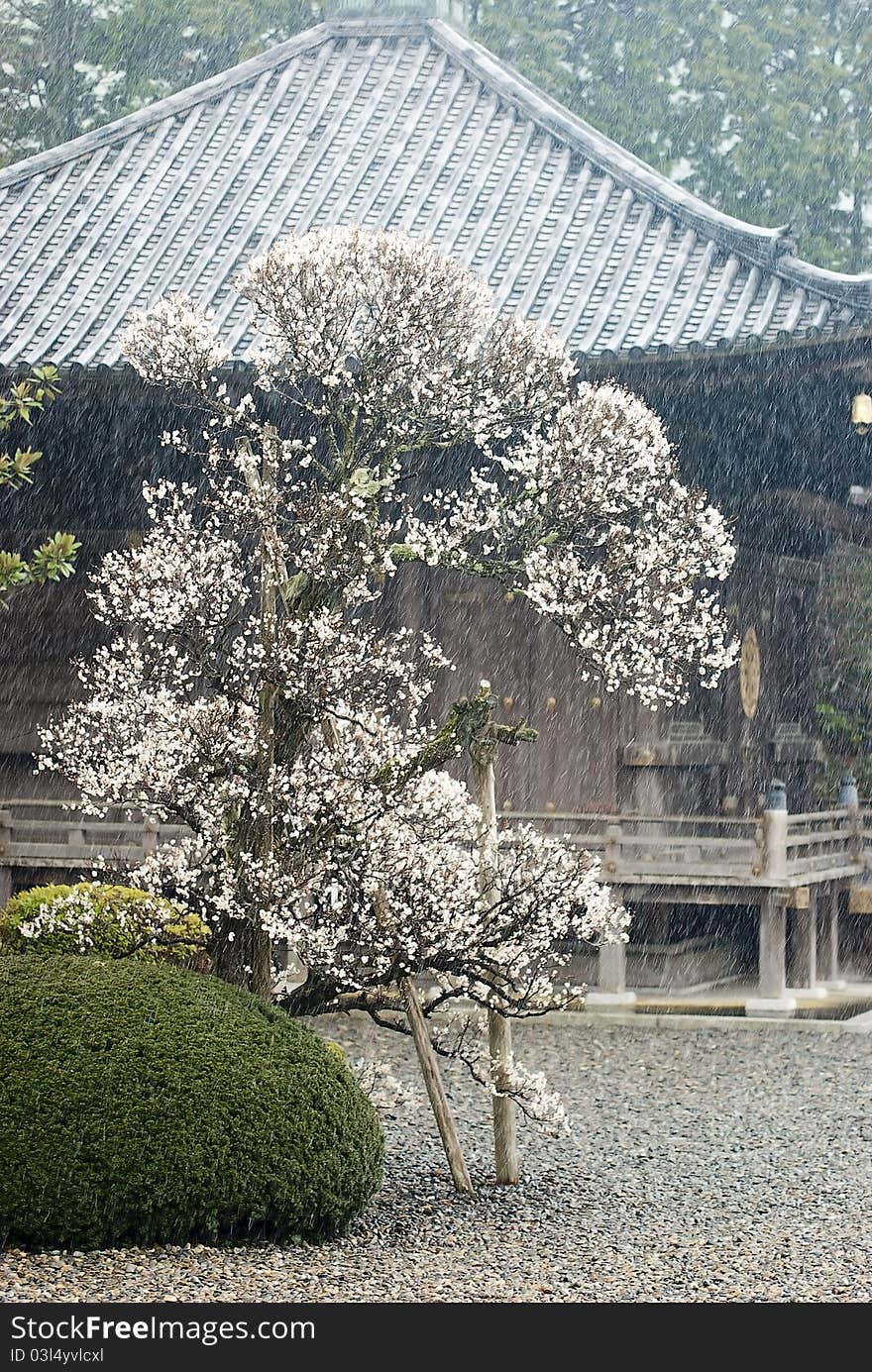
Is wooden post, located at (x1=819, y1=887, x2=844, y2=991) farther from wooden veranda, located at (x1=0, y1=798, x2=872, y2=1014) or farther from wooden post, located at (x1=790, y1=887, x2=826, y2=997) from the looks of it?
wooden post, located at (x1=790, y1=887, x2=826, y2=997)

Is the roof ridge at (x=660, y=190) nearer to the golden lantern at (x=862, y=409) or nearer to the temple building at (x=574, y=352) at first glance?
the temple building at (x=574, y=352)

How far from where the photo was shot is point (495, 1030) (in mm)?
6574

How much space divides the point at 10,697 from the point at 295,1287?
7.98 meters

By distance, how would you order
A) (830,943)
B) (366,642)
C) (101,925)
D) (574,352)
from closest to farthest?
(366,642) < (101,925) < (574,352) < (830,943)

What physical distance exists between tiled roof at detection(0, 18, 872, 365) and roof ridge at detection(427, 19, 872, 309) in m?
0.02

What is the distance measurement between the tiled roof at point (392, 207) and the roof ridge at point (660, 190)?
0.06 feet

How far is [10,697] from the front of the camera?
39.9 feet

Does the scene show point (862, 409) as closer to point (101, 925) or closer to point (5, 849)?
point (101, 925)

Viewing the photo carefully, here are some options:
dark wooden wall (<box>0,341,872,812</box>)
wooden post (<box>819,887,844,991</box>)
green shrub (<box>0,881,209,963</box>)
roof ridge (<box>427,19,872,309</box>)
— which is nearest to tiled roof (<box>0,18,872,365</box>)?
roof ridge (<box>427,19,872,309</box>)

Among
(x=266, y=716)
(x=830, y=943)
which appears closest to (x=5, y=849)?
(x=266, y=716)

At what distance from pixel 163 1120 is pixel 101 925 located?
2.01 metres

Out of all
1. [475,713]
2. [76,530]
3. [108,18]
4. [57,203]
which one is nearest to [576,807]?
[76,530]

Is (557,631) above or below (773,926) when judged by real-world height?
above

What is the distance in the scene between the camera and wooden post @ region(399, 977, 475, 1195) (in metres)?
6.34
